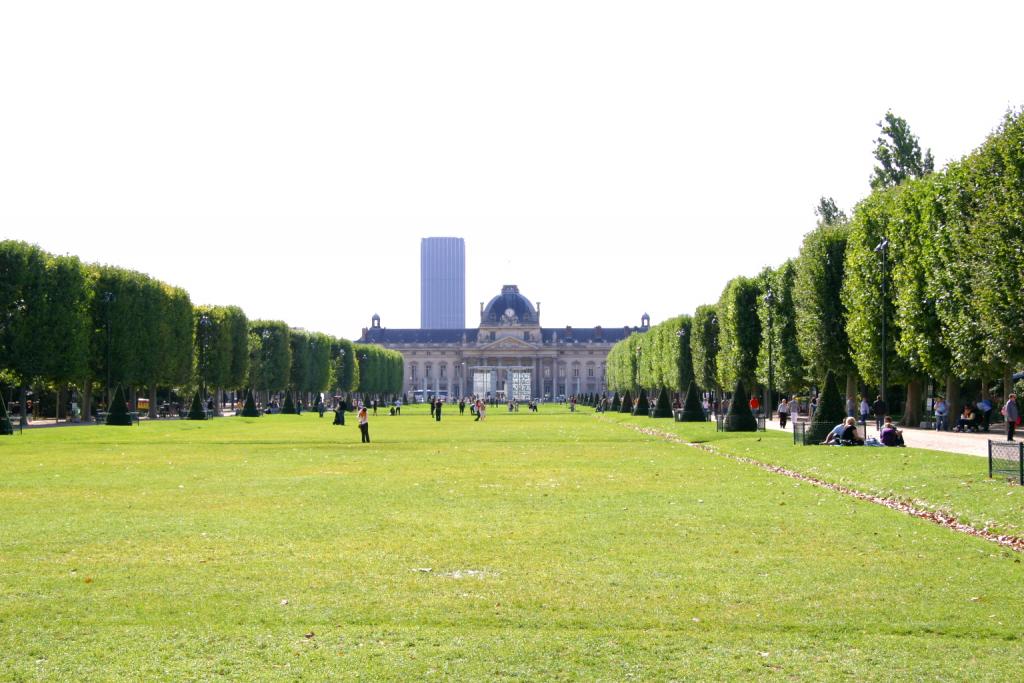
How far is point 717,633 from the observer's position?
9.02m

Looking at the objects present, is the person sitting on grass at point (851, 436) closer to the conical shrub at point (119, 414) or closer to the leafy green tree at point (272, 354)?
the conical shrub at point (119, 414)

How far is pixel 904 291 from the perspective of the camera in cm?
4078

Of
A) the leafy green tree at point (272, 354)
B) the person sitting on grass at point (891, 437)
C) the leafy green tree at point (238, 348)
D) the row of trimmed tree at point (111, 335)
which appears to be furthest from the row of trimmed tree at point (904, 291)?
the leafy green tree at point (272, 354)

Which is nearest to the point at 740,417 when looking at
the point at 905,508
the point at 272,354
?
the point at 905,508

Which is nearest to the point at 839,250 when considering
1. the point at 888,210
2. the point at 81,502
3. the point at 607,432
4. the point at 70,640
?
the point at 888,210

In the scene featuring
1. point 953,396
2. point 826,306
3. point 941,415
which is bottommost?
point 941,415

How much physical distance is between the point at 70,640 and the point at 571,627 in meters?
3.73

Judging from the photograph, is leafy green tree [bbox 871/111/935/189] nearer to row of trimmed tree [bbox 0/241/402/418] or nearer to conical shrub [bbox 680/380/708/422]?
conical shrub [bbox 680/380/708/422]

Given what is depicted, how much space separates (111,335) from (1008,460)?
51.7 meters

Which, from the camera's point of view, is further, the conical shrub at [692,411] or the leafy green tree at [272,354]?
the leafy green tree at [272,354]

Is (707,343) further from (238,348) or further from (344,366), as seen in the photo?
(344,366)

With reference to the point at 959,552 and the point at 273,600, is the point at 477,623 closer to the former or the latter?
the point at 273,600

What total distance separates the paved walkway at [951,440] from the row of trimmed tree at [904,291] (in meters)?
1.91

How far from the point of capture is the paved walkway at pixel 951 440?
101ft
